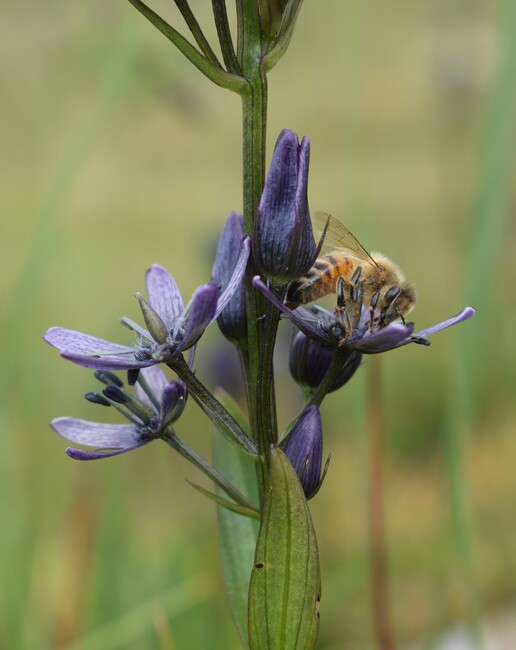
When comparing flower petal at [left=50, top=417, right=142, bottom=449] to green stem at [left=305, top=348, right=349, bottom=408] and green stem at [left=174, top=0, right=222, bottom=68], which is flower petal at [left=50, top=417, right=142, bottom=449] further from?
green stem at [left=174, top=0, right=222, bottom=68]

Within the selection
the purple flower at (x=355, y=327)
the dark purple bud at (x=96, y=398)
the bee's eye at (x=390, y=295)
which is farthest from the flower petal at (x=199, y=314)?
the bee's eye at (x=390, y=295)

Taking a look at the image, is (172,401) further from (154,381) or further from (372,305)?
(372,305)

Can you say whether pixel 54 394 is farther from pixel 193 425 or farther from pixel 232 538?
pixel 232 538

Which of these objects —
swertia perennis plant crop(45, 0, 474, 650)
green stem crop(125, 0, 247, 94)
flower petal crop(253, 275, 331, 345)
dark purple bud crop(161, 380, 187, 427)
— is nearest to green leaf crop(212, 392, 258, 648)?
swertia perennis plant crop(45, 0, 474, 650)

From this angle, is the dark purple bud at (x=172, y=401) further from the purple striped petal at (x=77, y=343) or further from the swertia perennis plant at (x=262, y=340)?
the purple striped petal at (x=77, y=343)

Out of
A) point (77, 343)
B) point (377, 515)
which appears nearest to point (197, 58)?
point (77, 343)
